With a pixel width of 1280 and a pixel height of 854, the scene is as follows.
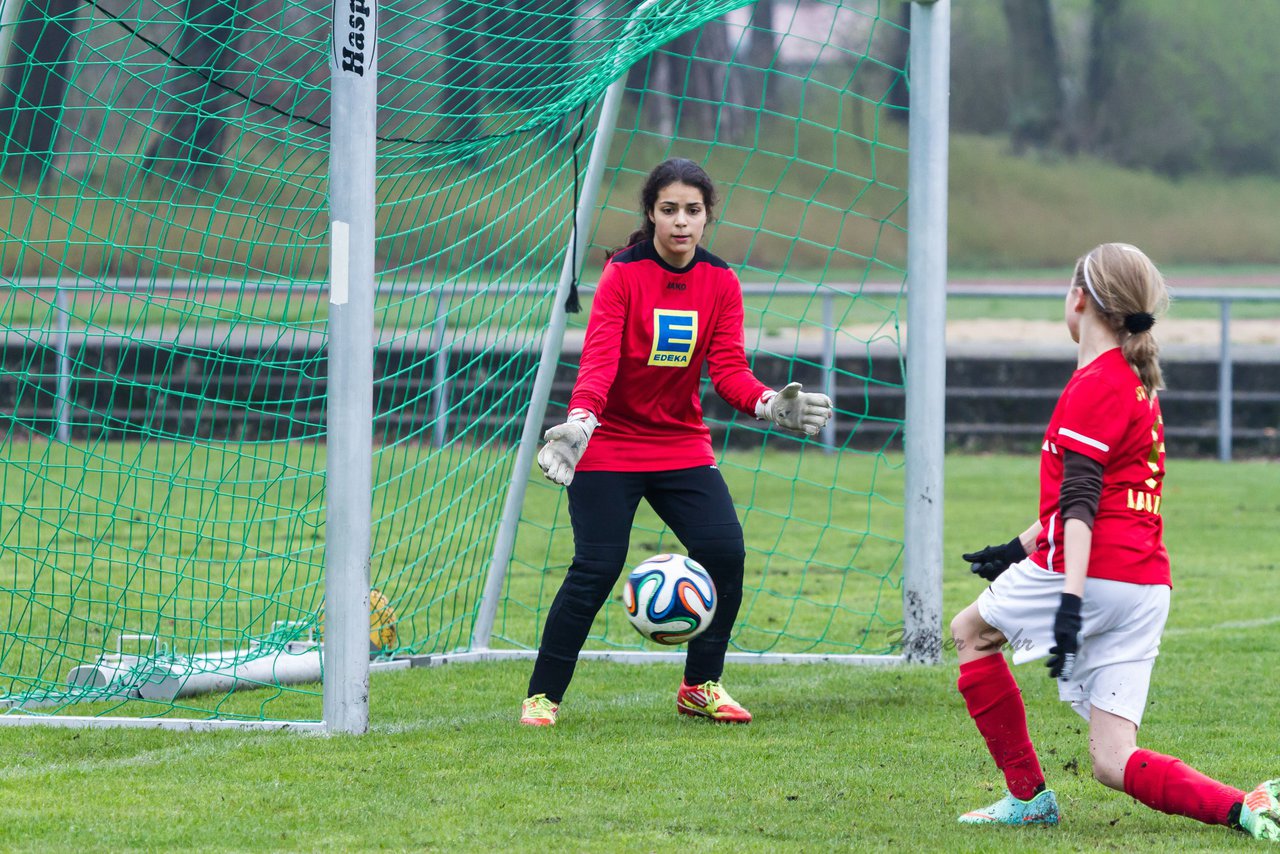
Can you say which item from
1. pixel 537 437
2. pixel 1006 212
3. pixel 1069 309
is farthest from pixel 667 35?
pixel 1006 212

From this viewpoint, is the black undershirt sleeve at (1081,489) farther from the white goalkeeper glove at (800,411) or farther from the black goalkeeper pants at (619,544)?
the black goalkeeper pants at (619,544)

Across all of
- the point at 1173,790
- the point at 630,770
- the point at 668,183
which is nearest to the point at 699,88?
the point at 668,183

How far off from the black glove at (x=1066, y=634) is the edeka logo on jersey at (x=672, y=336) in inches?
72.0

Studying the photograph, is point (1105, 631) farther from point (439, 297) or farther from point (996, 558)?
point (439, 297)

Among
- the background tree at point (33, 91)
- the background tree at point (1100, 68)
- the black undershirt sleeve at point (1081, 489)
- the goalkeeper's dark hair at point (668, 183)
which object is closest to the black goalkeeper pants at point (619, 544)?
the goalkeeper's dark hair at point (668, 183)

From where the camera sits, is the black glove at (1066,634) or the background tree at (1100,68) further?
the background tree at (1100,68)

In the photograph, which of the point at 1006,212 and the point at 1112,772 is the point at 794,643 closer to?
the point at 1112,772

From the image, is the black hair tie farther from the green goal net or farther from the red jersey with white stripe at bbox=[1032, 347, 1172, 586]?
the green goal net

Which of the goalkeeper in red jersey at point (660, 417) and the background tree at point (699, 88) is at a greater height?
the background tree at point (699, 88)

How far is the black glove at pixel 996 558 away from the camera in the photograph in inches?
147

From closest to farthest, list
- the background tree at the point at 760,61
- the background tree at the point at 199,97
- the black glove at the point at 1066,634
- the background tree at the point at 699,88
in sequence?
the black glove at the point at 1066,634 < the background tree at the point at 199,97 < the background tree at the point at 760,61 < the background tree at the point at 699,88

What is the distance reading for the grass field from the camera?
3525 mm

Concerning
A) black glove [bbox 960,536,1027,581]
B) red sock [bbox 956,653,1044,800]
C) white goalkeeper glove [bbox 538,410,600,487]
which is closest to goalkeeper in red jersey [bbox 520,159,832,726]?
white goalkeeper glove [bbox 538,410,600,487]

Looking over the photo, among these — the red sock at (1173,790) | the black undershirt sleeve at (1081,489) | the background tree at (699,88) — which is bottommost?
the red sock at (1173,790)
